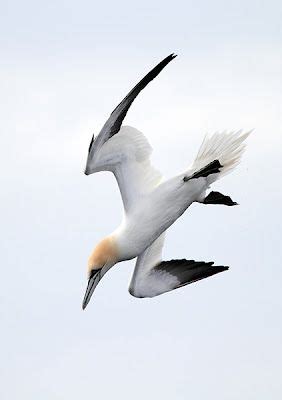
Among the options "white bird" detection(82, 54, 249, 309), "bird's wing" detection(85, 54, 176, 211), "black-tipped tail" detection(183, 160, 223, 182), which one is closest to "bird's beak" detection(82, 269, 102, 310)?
"white bird" detection(82, 54, 249, 309)

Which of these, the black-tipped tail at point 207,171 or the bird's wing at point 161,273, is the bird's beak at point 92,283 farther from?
the black-tipped tail at point 207,171

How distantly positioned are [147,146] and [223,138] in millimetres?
1091

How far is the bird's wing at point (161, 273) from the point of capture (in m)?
19.0

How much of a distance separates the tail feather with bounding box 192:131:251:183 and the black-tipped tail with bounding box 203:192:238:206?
0.50 m

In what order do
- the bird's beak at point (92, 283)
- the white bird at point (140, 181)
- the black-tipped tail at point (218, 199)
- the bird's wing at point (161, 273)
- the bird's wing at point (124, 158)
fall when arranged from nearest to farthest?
the bird's wing at point (124, 158)
the white bird at point (140, 181)
the bird's beak at point (92, 283)
the black-tipped tail at point (218, 199)
the bird's wing at point (161, 273)

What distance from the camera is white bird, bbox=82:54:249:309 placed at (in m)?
17.6

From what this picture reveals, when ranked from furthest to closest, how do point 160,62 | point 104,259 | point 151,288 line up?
point 151,288 → point 104,259 → point 160,62

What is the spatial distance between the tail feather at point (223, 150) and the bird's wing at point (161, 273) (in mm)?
1501

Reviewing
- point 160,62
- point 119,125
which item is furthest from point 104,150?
point 160,62

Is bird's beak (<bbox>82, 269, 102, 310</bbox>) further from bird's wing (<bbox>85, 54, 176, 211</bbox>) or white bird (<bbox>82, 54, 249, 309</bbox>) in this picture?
bird's wing (<bbox>85, 54, 176, 211</bbox>)

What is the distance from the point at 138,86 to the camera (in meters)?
16.9

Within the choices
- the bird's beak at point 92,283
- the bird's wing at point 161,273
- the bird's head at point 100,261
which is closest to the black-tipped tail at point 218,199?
the bird's wing at point 161,273

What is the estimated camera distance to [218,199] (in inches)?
740

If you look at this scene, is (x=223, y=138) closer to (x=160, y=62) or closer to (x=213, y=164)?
(x=213, y=164)
